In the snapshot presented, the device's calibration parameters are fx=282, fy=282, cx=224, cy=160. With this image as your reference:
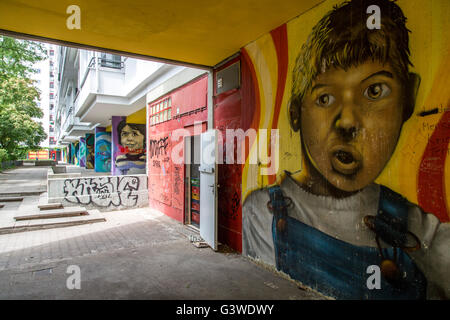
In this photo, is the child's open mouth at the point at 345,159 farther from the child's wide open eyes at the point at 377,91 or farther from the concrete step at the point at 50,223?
the concrete step at the point at 50,223

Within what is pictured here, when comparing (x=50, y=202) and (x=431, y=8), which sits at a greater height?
(x=431, y=8)

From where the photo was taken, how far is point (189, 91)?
722cm

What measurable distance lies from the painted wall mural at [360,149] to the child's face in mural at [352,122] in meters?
0.01

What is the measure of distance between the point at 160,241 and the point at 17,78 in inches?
754

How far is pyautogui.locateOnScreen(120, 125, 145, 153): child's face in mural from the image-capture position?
16.2 m

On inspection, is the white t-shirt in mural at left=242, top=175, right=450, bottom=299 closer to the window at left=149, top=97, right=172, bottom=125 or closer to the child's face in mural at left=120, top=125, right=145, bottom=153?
the window at left=149, top=97, right=172, bottom=125

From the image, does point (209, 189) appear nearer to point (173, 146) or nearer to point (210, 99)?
point (210, 99)

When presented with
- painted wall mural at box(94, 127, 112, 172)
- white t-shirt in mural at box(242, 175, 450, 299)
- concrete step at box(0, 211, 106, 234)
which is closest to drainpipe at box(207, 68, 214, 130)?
white t-shirt in mural at box(242, 175, 450, 299)

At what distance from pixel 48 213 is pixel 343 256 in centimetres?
→ 772

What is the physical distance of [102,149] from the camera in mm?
21016

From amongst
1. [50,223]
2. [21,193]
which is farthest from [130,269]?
[21,193]

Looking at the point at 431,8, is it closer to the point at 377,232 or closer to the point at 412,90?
the point at 412,90

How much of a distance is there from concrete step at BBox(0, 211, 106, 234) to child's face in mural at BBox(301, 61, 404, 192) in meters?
6.51
